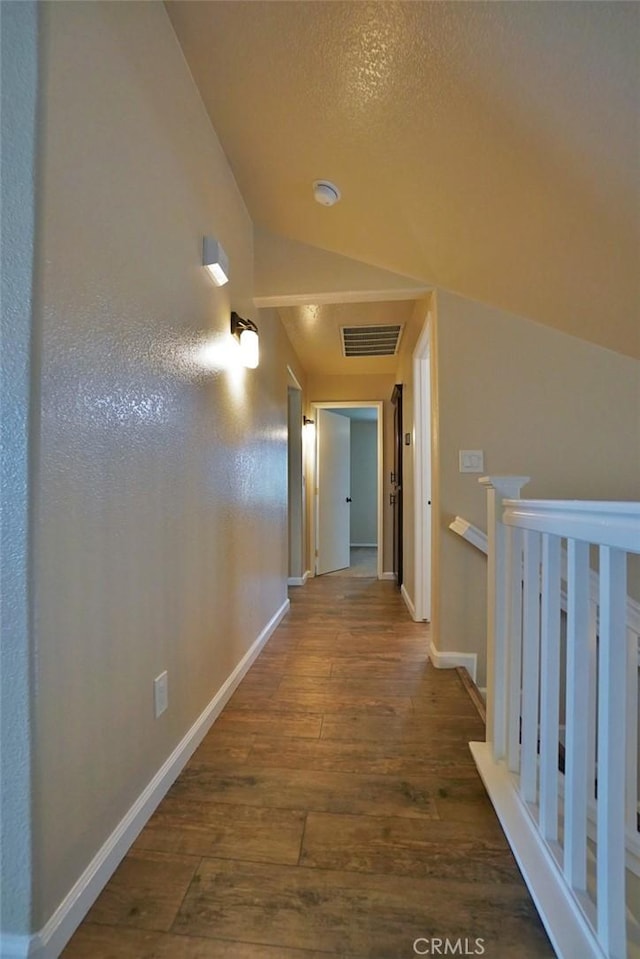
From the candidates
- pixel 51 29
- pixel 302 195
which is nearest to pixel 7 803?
pixel 51 29

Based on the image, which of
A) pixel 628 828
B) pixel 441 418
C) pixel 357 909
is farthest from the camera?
pixel 441 418

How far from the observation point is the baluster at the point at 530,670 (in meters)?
1.14

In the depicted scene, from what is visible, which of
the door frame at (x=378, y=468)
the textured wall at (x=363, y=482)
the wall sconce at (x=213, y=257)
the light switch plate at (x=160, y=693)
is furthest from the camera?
the textured wall at (x=363, y=482)

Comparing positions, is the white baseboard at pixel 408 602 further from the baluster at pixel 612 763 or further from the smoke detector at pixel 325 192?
the smoke detector at pixel 325 192

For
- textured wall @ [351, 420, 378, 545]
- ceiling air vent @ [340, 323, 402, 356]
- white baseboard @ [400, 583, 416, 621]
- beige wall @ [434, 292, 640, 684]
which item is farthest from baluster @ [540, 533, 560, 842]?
textured wall @ [351, 420, 378, 545]

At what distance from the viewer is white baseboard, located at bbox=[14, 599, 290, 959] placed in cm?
80

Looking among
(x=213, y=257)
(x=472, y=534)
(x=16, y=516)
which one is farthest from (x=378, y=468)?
(x=16, y=516)

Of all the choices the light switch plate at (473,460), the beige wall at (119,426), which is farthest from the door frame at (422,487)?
the beige wall at (119,426)

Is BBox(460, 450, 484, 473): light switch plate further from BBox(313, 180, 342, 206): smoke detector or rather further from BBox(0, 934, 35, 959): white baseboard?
BBox(0, 934, 35, 959): white baseboard

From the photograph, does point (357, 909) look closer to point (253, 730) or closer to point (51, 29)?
point (253, 730)

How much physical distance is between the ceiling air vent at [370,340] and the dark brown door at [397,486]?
1.28 ft

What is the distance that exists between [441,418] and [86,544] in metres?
1.79

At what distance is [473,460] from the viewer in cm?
215

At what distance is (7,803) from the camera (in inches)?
31.0
